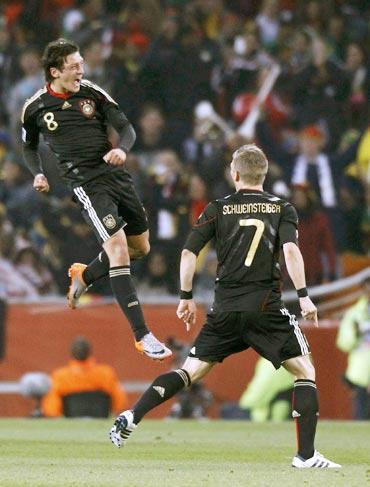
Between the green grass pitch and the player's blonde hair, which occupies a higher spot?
the player's blonde hair

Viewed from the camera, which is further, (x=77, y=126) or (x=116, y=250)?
(x=77, y=126)

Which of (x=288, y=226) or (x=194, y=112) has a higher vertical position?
(x=194, y=112)

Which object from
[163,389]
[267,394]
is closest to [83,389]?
[267,394]

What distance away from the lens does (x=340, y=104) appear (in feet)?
60.8

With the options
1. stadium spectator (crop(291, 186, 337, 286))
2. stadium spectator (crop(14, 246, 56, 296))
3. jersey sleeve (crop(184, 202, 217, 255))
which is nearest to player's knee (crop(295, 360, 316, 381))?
jersey sleeve (crop(184, 202, 217, 255))

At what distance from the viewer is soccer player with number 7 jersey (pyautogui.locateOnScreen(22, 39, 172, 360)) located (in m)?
10.3

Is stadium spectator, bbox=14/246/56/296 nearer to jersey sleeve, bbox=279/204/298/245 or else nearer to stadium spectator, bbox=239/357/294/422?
stadium spectator, bbox=239/357/294/422

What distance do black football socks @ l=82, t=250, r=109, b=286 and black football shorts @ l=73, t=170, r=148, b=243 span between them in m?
0.28

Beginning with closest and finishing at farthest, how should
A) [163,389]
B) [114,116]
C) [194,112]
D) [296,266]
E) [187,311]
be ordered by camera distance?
[296,266] < [187,311] < [163,389] < [114,116] < [194,112]

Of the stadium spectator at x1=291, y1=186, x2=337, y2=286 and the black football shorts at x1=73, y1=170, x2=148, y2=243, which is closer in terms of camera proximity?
the black football shorts at x1=73, y1=170, x2=148, y2=243

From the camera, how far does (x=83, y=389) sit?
16.5 m

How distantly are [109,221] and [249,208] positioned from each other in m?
1.90

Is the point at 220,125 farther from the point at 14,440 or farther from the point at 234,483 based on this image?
the point at 234,483

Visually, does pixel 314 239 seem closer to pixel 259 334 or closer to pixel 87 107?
pixel 87 107
